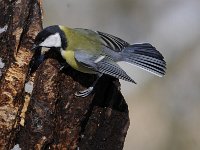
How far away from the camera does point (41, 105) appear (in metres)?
2.52

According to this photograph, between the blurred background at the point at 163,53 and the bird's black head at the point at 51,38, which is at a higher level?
the bird's black head at the point at 51,38

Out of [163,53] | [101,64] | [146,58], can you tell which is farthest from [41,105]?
[163,53]

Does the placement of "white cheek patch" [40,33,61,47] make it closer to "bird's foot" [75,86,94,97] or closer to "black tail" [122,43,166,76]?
"bird's foot" [75,86,94,97]

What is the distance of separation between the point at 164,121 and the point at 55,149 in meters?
2.84

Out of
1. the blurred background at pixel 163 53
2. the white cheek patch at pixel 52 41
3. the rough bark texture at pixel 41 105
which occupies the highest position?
the white cheek patch at pixel 52 41

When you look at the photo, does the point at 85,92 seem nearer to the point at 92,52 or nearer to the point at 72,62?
the point at 72,62

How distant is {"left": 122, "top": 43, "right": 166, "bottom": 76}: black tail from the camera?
3.22 m

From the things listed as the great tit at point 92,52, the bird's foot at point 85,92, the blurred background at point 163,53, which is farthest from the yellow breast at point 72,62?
the blurred background at point 163,53

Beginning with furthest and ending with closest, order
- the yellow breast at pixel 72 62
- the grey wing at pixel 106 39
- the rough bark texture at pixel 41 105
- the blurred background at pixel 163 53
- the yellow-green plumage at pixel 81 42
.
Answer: the blurred background at pixel 163 53
the grey wing at pixel 106 39
the yellow-green plumage at pixel 81 42
the yellow breast at pixel 72 62
the rough bark texture at pixel 41 105

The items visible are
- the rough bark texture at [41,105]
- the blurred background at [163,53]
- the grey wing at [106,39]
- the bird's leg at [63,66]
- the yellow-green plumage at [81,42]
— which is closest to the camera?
the rough bark texture at [41,105]

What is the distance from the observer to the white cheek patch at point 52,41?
2704mm

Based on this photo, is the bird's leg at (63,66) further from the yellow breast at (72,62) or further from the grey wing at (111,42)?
the grey wing at (111,42)

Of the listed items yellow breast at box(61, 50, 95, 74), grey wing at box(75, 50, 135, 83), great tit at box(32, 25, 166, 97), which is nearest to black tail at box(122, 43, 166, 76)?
great tit at box(32, 25, 166, 97)

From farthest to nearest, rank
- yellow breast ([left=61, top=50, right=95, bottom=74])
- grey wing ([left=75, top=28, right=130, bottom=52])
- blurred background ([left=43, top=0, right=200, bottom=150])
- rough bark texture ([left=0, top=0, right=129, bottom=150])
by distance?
blurred background ([left=43, top=0, right=200, bottom=150]), grey wing ([left=75, top=28, right=130, bottom=52]), yellow breast ([left=61, top=50, right=95, bottom=74]), rough bark texture ([left=0, top=0, right=129, bottom=150])
